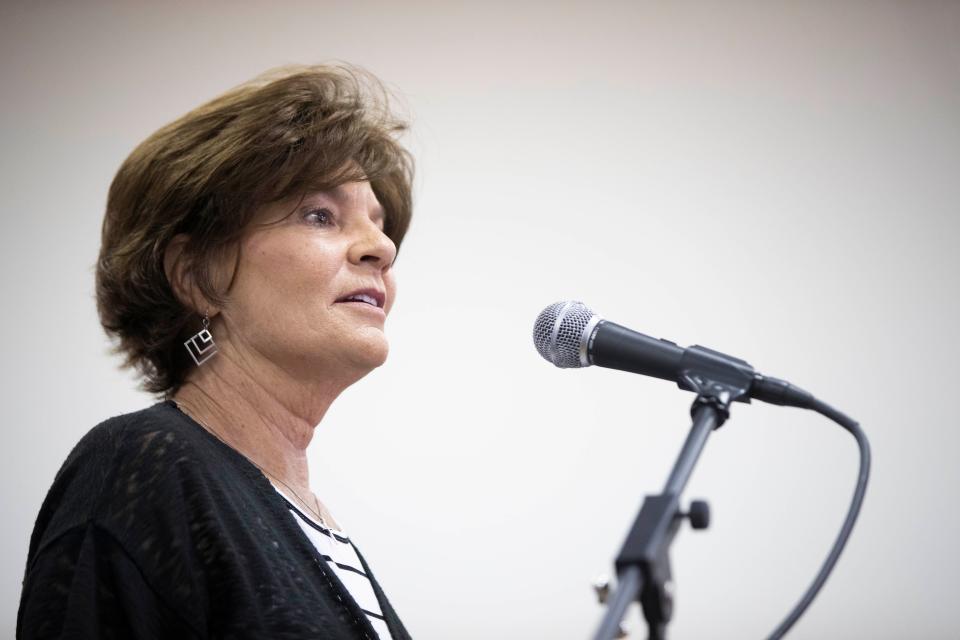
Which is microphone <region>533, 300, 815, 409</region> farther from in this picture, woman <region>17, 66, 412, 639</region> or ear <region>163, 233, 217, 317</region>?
ear <region>163, 233, 217, 317</region>

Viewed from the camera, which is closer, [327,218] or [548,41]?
[327,218]

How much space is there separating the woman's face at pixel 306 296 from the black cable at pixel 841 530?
738 millimetres

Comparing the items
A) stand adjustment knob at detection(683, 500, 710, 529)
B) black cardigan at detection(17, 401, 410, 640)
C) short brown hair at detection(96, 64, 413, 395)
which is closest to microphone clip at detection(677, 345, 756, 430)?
stand adjustment knob at detection(683, 500, 710, 529)

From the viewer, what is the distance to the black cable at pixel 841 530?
1066 millimetres

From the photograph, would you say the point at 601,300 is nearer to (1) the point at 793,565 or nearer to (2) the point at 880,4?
(1) the point at 793,565

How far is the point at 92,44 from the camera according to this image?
10.2 ft

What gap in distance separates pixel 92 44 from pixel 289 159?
181 cm

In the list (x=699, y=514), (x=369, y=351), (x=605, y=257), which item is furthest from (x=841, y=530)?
(x=605, y=257)

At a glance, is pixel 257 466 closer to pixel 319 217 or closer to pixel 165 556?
pixel 165 556

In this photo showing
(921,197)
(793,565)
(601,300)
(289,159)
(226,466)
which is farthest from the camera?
(921,197)

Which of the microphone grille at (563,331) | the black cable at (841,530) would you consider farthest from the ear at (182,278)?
the black cable at (841,530)

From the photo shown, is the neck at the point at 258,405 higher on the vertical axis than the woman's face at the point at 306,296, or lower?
lower

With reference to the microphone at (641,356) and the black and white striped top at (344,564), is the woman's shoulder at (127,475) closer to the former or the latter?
the black and white striped top at (344,564)

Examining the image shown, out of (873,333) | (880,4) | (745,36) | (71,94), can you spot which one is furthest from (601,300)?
(71,94)
